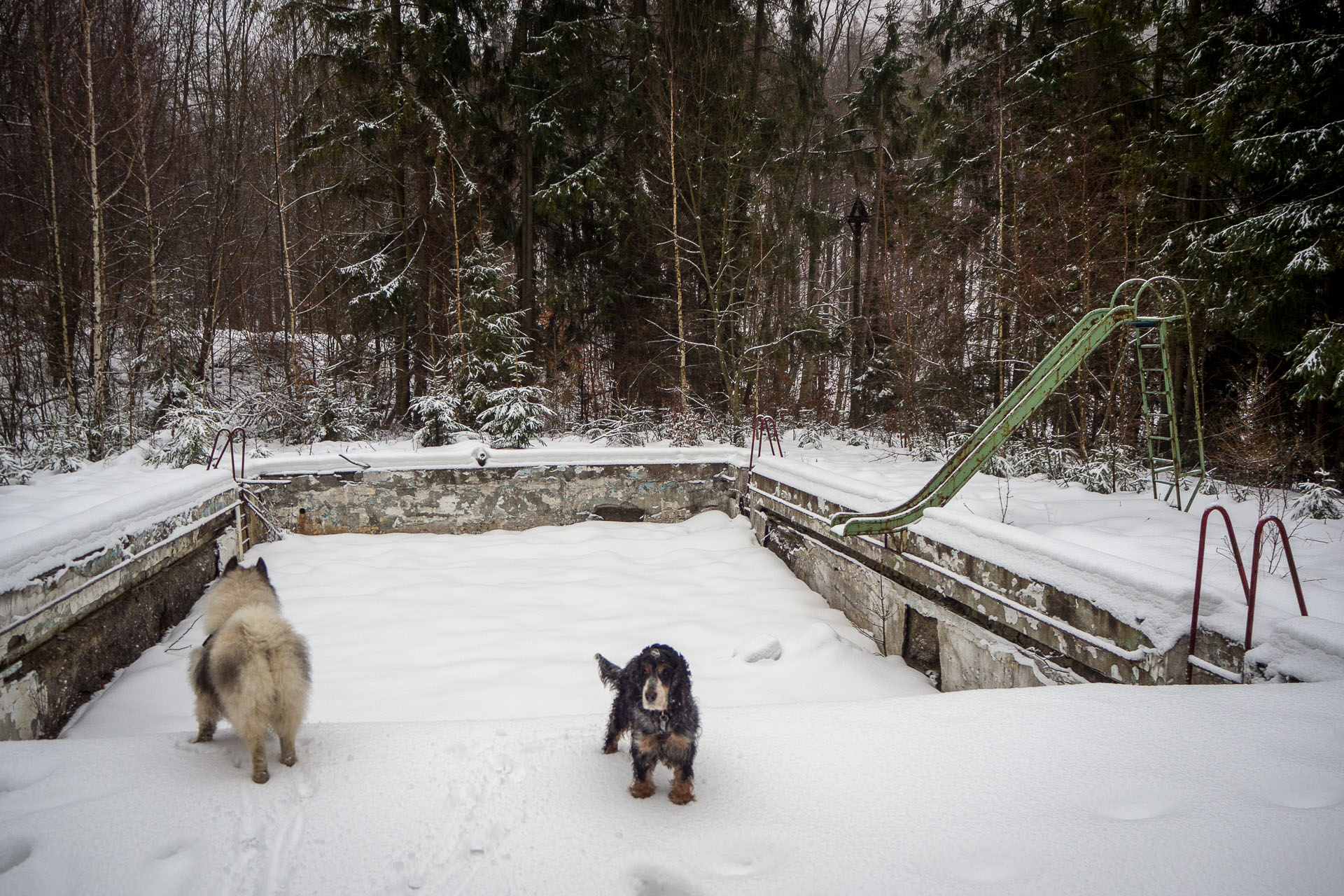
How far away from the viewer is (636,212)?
13.9 metres

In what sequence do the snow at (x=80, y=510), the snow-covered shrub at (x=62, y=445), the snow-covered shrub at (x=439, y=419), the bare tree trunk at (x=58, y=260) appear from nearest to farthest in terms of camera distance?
1. the snow at (x=80, y=510)
2. the snow-covered shrub at (x=62, y=445)
3. the bare tree trunk at (x=58, y=260)
4. the snow-covered shrub at (x=439, y=419)

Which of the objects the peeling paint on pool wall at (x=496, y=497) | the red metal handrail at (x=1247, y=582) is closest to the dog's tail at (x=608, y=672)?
the red metal handrail at (x=1247, y=582)

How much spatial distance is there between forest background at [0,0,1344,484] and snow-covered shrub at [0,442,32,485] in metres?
0.08

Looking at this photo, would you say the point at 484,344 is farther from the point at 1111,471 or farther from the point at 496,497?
the point at 1111,471

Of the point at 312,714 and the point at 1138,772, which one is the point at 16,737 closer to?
the point at 312,714

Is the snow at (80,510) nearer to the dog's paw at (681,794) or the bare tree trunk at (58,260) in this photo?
the dog's paw at (681,794)

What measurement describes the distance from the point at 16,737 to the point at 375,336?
1283 cm

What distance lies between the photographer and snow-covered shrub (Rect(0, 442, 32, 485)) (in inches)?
286

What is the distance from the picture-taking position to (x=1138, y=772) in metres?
2.08

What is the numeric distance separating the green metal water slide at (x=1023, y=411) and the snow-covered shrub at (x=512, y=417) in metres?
7.51

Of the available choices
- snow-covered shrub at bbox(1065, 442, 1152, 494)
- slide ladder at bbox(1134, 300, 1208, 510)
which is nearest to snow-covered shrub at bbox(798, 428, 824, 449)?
snow-covered shrub at bbox(1065, 442, 1152, 494)

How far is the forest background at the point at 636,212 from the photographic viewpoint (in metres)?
8.39

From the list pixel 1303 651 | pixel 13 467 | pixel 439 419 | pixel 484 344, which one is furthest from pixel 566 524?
pixel 1303 651

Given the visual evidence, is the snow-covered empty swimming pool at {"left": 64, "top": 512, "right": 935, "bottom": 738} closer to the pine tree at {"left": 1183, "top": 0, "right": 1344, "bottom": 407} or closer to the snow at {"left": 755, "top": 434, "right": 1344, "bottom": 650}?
the snow at {"left": 755, "top": 434, "right": 1344, "bottom": 650}
